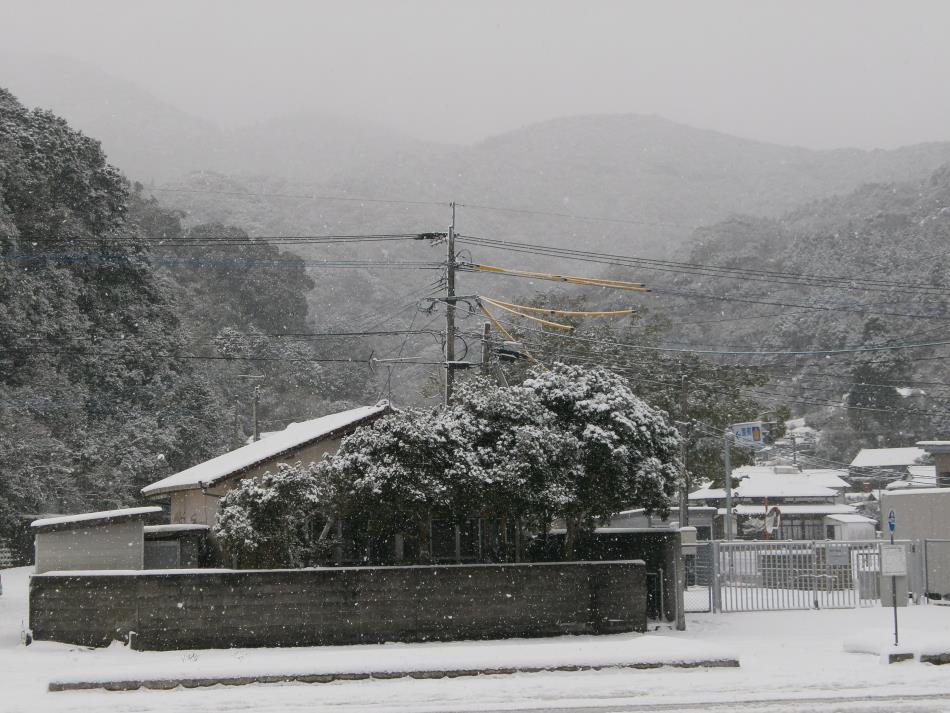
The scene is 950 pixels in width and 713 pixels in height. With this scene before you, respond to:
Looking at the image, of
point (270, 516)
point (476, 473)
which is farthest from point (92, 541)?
point (476, 473)

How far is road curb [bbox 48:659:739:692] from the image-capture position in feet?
51.6

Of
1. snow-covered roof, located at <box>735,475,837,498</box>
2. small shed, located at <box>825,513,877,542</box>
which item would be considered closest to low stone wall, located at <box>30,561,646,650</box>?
small shed, located at <box>825,513,877,542</box>

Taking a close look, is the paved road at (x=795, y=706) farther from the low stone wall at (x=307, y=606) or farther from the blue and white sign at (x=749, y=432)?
the blue and white sign at (x=749, y=432)

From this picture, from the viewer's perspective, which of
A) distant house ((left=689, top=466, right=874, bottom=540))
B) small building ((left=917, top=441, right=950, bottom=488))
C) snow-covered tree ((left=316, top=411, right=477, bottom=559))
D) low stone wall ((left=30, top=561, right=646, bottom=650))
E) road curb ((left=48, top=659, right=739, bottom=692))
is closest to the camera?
road curb ((left=48, top=659, right=739, bottom=692))

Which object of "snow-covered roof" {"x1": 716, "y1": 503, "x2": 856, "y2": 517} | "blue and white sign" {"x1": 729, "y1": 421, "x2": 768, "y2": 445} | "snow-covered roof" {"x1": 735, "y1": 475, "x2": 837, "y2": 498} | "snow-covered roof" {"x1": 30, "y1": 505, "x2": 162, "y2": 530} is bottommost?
"snow-covered roof" {"x1": 716, "y1": 503, "x2": 856, "y2": 517}

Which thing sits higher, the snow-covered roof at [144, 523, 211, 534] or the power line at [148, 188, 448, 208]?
the power line at [148, 188, 448, 208]

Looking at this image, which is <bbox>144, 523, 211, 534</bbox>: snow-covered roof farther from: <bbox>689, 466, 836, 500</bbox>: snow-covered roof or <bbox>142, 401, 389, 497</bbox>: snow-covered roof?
<bbox>689, 466, 836, 500</bbox>: snow-covered roof

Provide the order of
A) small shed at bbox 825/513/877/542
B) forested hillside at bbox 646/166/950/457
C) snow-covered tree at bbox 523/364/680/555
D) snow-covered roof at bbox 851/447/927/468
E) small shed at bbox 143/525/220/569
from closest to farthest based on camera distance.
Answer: snow-covered tree at bbox 523/364/680/555
small shed at bbox 143/525/220/569
small shed at bbox 825/513/877/542
snow-covered roof at bbox 851/447/927/468
forested hillside at bbox 646/166/950/457

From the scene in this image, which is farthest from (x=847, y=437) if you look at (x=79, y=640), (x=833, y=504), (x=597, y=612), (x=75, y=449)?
(x=79, y=640)

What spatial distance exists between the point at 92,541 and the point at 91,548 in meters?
0.13

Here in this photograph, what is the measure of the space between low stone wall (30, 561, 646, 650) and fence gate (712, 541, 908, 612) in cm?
626

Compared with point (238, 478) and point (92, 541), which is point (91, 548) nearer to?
point (92, 541)

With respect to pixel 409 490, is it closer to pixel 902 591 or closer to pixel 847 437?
pixel 902 591

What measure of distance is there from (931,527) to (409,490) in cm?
1585
